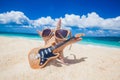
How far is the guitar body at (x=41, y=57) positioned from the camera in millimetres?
3404

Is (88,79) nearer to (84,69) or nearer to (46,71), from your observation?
(84,69)

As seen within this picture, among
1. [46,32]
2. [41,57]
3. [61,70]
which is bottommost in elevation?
[61,70]

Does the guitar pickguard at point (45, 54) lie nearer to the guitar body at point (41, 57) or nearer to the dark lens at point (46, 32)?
the guitar body at point (41, 57)

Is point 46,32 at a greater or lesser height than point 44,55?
greater

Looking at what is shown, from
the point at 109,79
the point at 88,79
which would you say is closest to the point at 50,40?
the point at 88,79

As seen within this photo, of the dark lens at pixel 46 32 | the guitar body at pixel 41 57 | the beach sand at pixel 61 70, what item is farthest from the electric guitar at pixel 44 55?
the dark lens at pixel 46 32

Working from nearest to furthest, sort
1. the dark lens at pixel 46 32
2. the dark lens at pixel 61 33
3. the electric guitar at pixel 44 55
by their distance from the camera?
the electric guitar at pixel 44 55
the dark lens at pixel 61 33
the dark lens at pixel 46 32

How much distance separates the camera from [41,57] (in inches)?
135

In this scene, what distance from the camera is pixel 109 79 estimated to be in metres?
3.10

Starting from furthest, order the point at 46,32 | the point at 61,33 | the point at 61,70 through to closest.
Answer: the point at 46,32 < the point at 61,33 < the point at 61,70

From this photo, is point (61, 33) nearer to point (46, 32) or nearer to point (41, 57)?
point (46, 32)

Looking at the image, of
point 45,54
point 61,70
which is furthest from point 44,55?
point 61,70

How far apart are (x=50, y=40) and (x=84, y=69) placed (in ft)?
3.56

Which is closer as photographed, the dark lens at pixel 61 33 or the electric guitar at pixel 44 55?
the electric guitar at pixel 44 55
